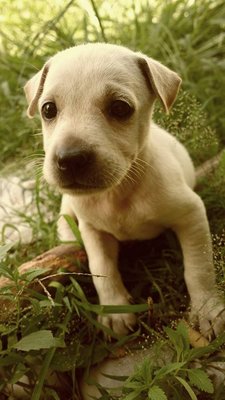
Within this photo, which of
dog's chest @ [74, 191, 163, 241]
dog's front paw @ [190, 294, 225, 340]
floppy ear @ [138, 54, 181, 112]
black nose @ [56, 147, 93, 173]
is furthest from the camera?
dog's chest @ [74, 191, 163, 241]

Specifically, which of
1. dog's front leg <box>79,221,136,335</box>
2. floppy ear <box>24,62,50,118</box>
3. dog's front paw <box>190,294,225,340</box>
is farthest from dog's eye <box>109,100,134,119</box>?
dog's front paw <box>190,294,225,340</box>

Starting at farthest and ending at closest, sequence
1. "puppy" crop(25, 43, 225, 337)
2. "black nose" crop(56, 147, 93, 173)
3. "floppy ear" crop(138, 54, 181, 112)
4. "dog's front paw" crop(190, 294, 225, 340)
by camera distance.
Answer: "dog's front paw" crop(190, 294, 225, 340)
"floppy ear" crop(138, 54, 181, 112)
"puppy" crop(25, 43, 225, 337)
"black nose" crop(56, 147, 93, 173)

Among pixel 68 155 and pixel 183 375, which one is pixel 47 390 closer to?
pixel 183 375

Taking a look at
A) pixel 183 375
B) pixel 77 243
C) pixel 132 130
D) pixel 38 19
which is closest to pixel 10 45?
pixel 38 19

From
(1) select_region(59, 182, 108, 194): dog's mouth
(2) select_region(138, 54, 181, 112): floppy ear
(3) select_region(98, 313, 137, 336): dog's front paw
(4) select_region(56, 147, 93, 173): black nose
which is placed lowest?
(3) select_region(98, 313, 137, 336): dog's front paw

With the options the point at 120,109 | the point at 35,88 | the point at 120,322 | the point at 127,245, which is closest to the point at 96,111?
the point at 120,109

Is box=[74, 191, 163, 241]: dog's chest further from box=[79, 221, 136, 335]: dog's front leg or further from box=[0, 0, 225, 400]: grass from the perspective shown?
box=[0, 0, 225, 400]: grass

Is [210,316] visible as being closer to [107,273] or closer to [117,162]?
[107,273]

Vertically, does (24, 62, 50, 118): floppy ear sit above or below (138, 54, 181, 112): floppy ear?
below
